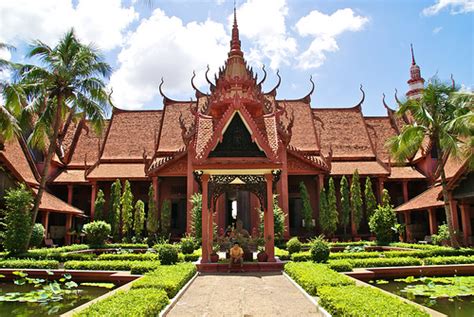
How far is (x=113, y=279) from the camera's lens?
10.5 metres

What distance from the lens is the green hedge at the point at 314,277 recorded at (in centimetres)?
752

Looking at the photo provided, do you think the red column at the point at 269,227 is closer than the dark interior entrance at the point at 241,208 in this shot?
Yes

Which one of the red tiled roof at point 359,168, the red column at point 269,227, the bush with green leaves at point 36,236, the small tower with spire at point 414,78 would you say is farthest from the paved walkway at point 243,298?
the small tower with spire at point 414,78

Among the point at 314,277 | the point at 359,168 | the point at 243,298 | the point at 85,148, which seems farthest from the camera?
the point at 85,148

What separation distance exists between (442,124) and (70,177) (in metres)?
20.0

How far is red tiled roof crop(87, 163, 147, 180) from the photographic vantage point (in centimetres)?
2298

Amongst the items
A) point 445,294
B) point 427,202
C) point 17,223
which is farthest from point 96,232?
point 427,202

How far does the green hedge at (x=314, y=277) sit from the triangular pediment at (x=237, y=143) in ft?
12.5

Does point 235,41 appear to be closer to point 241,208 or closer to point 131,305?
point 241,208

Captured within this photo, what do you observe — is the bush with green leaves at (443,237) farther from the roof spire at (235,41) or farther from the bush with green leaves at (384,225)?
the roof spire at (235,41)

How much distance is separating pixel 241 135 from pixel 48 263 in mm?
6846

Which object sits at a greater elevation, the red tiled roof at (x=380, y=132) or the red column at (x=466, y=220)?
the red tiled roof at (x=380, y=132)

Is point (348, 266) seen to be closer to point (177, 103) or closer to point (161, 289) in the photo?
point (161, 289)

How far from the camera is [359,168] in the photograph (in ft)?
77.7
